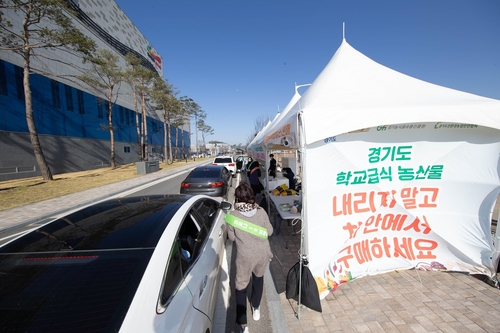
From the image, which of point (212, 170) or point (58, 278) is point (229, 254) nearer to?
point (58, 278)

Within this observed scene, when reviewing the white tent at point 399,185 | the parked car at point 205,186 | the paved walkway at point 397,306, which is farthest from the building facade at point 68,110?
the paved walkway at point 397,306

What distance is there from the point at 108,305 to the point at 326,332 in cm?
228

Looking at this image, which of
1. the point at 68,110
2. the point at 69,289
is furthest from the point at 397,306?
the point at 68,110

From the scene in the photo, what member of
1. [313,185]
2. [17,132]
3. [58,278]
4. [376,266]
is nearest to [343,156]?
[313,185]

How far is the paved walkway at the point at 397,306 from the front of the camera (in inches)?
93.1

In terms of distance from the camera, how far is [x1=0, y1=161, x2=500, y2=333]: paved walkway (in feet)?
7.76

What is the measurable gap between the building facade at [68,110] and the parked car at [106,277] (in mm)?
14155

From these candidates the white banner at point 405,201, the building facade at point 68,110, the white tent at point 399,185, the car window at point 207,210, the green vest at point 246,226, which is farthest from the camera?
the building facade at point 68,110

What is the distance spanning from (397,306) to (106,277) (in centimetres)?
325

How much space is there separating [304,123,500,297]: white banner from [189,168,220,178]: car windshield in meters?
5.21

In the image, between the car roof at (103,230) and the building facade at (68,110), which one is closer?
the car roof at (103,230)

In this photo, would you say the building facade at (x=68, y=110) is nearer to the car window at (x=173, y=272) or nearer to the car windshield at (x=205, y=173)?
the car windshield at (x=205, y=173)

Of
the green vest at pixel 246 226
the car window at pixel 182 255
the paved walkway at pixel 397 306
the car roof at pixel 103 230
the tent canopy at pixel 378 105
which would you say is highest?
the tent canopy at pixel 378 105

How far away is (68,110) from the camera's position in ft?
66.1
